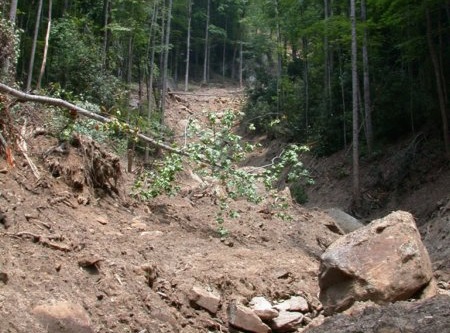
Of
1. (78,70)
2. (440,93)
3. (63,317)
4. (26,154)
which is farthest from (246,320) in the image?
(78,70)

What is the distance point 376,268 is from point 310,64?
22775 mm

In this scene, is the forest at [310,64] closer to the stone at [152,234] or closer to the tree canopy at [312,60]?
the tree canopy at [312,60]

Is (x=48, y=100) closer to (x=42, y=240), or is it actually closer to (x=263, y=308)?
(x=42, y=240)

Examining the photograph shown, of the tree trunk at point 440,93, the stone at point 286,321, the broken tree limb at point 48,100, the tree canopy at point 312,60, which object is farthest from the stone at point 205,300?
the tree trunk at point 440,93

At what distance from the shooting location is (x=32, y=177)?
7.02 meters

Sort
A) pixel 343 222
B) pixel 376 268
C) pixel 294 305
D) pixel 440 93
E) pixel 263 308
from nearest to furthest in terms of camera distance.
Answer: pixel 376 268
pixel 263 308
pixel 294 305
pixel 343 222
pixel 440 93

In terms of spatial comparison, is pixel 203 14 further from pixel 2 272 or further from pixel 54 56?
pixel 2 272

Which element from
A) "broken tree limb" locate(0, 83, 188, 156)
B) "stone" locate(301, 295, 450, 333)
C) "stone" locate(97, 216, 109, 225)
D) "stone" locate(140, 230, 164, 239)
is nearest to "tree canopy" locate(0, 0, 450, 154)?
"broken tree limb" locate(0, 83, 188, 156)

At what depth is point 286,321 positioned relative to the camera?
637 centimetres

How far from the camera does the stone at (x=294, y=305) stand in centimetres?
672

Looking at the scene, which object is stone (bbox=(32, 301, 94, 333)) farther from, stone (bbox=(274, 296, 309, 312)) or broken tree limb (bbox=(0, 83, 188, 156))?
stone (bbox=(274, 296, 309, 312))

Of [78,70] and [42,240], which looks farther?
[78,70]

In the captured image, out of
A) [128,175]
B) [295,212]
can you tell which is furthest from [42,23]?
[295,212]

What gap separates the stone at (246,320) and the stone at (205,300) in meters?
0.20
